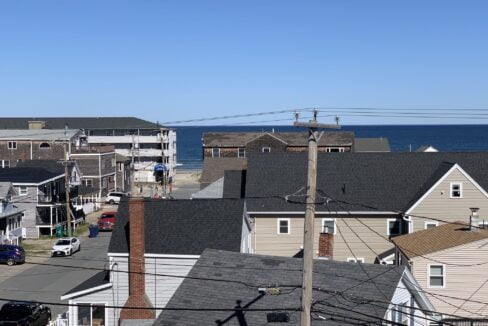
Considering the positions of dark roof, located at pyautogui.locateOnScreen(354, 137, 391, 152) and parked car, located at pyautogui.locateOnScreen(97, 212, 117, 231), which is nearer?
parked car, located at pyautogui.locateOnScreen(97, 212, 117, 231)

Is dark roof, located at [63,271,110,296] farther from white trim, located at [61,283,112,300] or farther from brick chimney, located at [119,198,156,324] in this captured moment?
brick chimney, located at [119,198,156,324]

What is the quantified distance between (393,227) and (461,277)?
40.7 ft

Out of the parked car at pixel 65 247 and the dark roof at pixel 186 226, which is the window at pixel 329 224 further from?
the parked car at pixel 65 247

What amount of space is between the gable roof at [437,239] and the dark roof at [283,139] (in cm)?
4973

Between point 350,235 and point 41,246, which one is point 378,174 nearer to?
point 350,235

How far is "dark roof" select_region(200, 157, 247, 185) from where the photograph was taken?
67562 millimetres

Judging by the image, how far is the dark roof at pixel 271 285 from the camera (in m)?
21.1

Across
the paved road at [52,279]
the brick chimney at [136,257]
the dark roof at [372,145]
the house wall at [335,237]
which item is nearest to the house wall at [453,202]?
the house wall at [335,237]

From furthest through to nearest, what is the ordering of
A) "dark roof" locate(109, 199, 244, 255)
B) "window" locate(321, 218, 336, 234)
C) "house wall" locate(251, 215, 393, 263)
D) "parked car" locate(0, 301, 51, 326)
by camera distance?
"window" locate(321, 218, 336, 234), "house wall" locate(251, 215, 393, 263), "parked car" locate(0, 301, 51, 326), "dark roof" locate(109, 199, 244, 255)

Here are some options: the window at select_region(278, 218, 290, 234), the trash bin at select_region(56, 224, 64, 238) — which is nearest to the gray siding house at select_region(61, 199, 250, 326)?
the window at select_region(278, 218, 290, 234)

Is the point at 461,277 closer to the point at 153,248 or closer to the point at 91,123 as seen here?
the point at 153,248

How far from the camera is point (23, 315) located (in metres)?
32.8

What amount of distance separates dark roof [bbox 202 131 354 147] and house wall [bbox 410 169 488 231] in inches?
1689

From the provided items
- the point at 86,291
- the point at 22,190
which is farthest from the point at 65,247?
the point at 86,291
